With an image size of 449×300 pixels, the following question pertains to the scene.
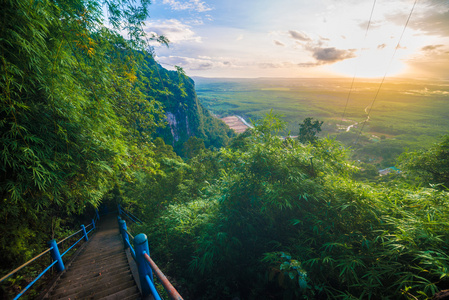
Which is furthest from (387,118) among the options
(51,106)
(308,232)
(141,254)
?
(51,106)

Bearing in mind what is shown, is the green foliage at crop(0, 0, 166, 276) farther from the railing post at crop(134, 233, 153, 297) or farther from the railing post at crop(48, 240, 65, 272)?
the railing post at crop(134, 233, 153, 297)

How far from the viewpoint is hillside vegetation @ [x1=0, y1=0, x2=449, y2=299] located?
230 cm

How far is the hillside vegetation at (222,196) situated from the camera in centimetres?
230

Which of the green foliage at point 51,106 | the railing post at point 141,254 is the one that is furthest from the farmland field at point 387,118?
the railing post at point 141,254

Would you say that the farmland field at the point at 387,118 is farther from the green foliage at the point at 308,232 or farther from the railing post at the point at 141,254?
the railing post at the point at 141,254

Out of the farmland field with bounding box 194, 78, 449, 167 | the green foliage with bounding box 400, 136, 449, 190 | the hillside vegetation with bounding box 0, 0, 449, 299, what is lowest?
the farmland field with bounding box 194, 78, 449, 167

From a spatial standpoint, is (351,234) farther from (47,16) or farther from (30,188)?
(47,16)

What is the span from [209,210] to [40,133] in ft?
13.2

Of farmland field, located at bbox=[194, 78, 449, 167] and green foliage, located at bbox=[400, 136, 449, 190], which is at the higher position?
green foliage, located at bbox=[400, 136, 449, 190]

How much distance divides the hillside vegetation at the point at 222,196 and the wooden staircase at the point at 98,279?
1.05 metres

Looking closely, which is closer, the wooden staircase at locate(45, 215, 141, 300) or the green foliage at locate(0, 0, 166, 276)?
the green foliage at locate(0, 0, 166, 276)

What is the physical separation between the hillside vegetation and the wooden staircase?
1.05m

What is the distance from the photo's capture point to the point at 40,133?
8.93ft

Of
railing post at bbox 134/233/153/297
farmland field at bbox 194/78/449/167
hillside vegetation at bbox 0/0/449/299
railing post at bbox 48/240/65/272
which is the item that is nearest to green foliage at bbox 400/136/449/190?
hillside vegetation at bbox 0/0/449/299
